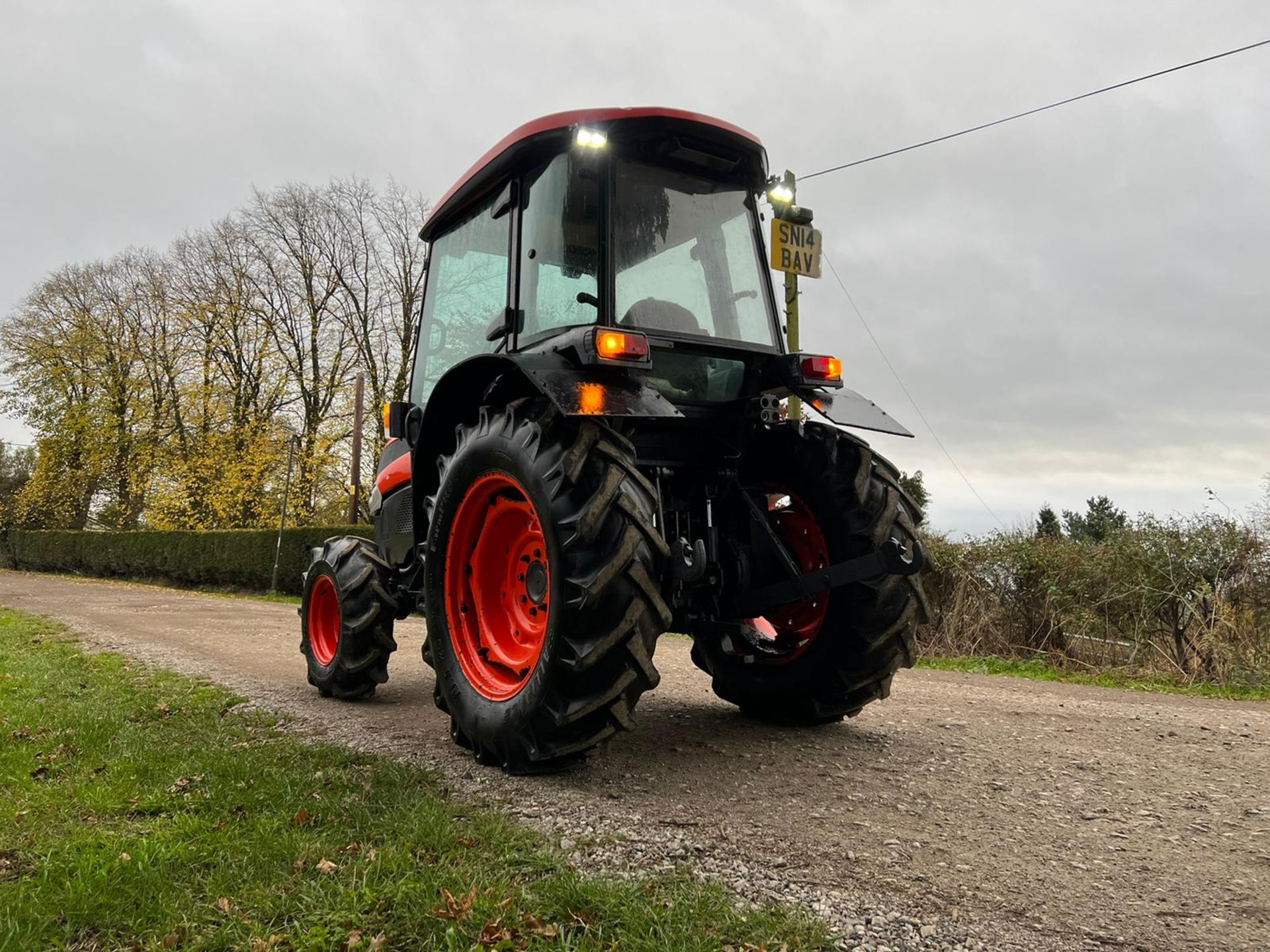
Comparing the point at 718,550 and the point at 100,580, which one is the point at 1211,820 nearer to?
the point at 718,550

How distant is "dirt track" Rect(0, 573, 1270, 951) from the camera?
211cm

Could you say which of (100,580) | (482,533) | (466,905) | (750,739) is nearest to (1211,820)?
(750,739)

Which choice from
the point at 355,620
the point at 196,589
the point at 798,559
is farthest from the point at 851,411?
the point at 196,589

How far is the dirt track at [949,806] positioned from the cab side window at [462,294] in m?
1.94

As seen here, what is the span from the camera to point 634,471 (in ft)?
10.1

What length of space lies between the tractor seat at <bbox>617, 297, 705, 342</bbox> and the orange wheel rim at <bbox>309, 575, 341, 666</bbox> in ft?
10.0

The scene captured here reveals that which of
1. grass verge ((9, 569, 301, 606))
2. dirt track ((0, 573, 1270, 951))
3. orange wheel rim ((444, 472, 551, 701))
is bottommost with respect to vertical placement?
grass verge ((9, 569, 301, 606))

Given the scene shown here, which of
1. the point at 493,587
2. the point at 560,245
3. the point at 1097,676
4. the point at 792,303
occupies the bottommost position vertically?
the point at 1097,676

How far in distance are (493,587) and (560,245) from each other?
1.51 m

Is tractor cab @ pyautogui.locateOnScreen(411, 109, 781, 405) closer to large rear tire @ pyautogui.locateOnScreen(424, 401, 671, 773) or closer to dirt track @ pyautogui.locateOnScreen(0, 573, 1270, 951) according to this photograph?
large rear tire @ pyautogui.locateOnScreen(424, 401, 671, 773)

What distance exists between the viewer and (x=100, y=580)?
26.7 meters

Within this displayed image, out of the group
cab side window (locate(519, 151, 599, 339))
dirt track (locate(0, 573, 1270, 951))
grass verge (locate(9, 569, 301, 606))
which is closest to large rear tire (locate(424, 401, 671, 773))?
dirt track (locate(0, 573, 1270, 951))

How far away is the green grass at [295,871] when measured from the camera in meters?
1.99

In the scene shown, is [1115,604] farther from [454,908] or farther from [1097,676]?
[454,908]
